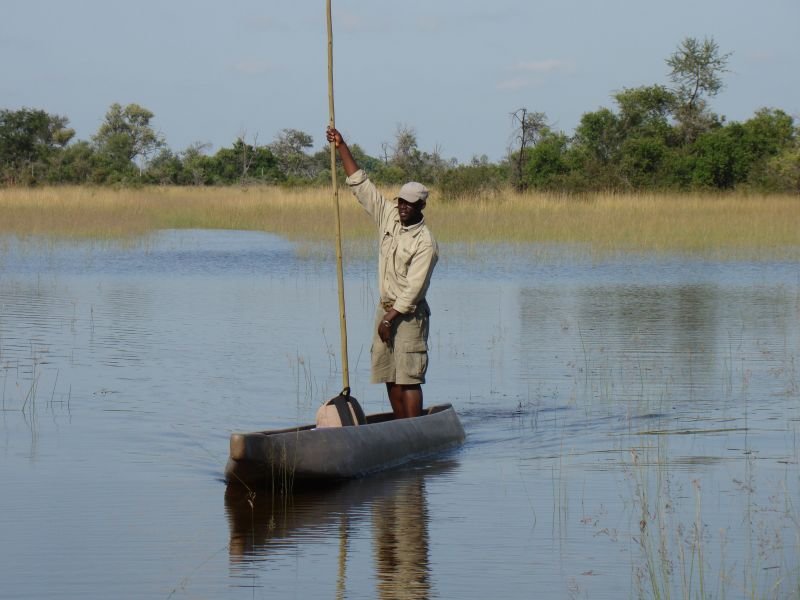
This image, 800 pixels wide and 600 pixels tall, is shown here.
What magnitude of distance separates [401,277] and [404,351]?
457mm

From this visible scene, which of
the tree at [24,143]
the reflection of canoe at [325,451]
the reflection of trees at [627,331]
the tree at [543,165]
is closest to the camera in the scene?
the reflection of canoe at [325,451]

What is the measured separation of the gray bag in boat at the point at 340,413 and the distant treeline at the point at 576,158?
23.5 meters

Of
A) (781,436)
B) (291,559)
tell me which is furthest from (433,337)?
(291,559)

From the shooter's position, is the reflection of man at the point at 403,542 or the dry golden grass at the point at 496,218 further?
the dry golden grass at the point at 496,218

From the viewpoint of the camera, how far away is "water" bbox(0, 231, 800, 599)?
18.5 ft

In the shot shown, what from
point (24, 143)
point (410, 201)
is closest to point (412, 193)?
point (410, 201)

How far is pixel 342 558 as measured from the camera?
5.84 metres

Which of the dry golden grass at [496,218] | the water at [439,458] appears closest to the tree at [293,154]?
the dry golden grass at [496,218]

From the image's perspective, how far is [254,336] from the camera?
13422mm

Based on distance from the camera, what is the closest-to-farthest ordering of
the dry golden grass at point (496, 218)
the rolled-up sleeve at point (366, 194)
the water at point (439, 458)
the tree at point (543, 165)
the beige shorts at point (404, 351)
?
1. the water at point (439, 458)
2. the rolled-up sleeve at point (366, 194)
3. the beige shorts at point (404, 351)
4. the dry golden grass at point (496, 218)
5. the tree at point (543, 165)

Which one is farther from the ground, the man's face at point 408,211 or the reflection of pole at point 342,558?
the man's face at point 408,211

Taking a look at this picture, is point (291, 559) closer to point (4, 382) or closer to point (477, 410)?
point (477, 410)

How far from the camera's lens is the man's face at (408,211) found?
310 inches

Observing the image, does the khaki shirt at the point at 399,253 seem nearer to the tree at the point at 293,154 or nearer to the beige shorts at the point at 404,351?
the beige shorts at the point at 404,351
